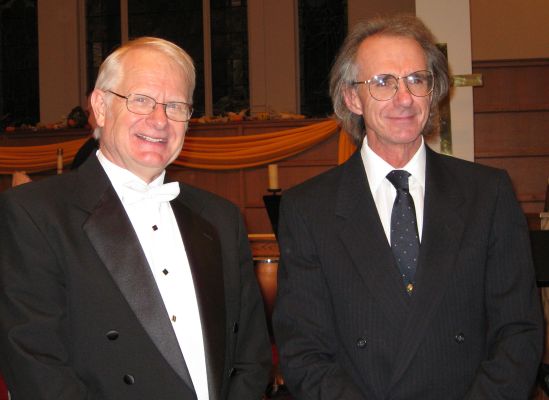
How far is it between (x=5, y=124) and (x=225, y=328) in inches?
410

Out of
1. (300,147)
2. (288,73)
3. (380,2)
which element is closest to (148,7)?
(288,73)

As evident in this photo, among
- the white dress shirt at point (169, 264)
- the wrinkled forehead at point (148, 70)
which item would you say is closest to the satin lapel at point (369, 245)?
the white dress shirt at point (169, 264)

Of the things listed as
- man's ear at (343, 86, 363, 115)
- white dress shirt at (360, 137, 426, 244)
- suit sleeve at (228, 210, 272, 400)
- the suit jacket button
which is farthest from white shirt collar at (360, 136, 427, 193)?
the suit jacket button

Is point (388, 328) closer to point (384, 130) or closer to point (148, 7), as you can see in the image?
point (384, 130)

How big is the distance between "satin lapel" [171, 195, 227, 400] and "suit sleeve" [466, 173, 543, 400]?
2.19ft

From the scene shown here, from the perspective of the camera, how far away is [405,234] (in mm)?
2008

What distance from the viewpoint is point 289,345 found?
77.7 inches

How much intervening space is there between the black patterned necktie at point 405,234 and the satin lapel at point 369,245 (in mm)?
33

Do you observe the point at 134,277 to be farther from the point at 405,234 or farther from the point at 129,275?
the point at 405,234

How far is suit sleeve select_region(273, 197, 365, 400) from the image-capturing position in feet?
6.23

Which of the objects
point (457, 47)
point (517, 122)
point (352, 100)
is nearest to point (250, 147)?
point (517, 122)

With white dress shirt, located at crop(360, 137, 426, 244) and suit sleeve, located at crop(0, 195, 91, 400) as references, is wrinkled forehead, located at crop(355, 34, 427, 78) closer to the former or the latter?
white dress shirt, located at crop(360, 137, 426, 244)

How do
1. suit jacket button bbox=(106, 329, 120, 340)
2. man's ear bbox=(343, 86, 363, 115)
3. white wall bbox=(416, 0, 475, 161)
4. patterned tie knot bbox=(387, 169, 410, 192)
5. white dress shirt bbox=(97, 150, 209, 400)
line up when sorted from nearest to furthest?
suit jacket button bbox=(106, 329, 120, 340)
white dress shirt bbox=(97, 150, 209, 400)
patterned tie knot bbox=(387, 169, 410, 192)
man's ear bbox=(343, 86, 363, 115)
white wall bbox=(416, 0, 475, 161)

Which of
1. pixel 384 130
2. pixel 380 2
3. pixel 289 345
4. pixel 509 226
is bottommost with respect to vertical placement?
pixel 289 345
